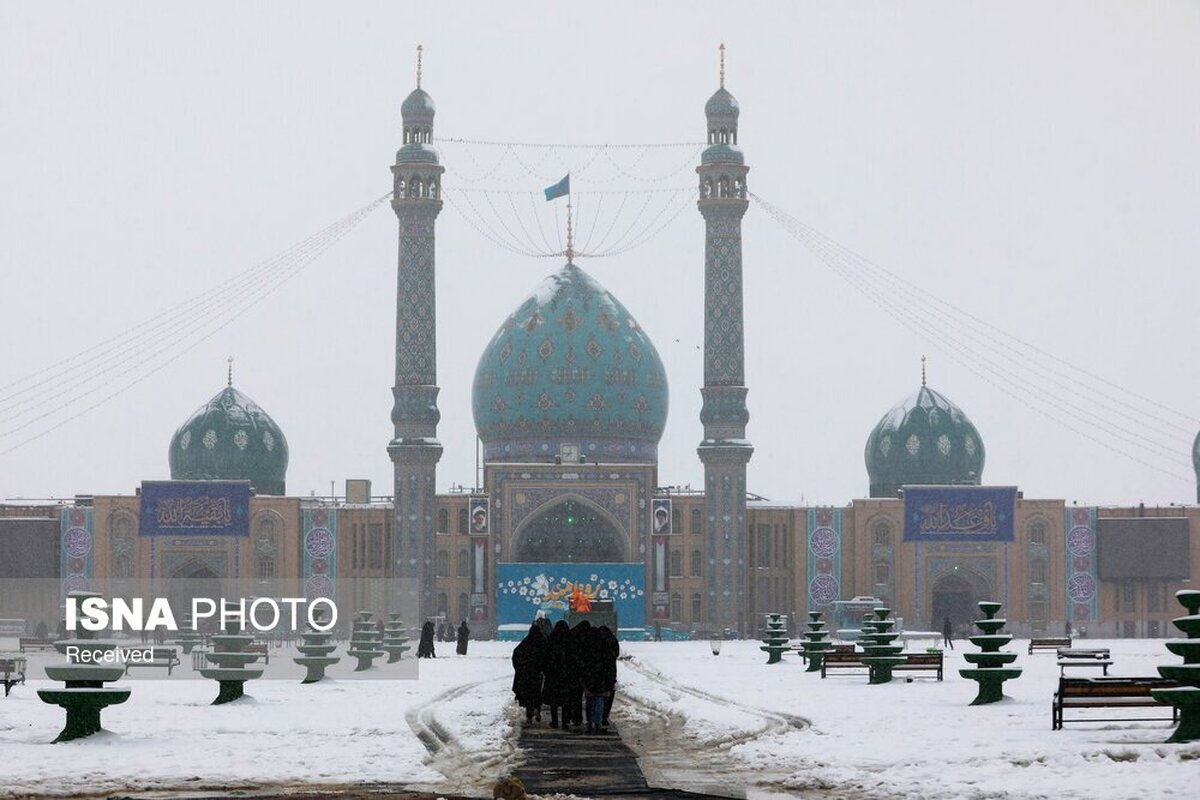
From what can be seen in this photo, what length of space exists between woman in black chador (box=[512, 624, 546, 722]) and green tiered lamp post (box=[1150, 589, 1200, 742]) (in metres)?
6.26

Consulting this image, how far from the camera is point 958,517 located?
63906mm

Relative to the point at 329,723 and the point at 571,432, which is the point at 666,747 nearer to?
the point at 329,723

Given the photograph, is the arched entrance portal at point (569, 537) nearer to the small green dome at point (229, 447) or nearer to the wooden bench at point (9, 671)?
the small green dome at point (229, 447)

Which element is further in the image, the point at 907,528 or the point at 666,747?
the point at 907,528

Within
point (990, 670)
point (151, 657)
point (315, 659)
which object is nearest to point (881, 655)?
point (990, 670)

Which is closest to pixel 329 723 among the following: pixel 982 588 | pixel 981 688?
pixel 981 688

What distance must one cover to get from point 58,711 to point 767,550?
4348cm

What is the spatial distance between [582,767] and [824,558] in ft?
160

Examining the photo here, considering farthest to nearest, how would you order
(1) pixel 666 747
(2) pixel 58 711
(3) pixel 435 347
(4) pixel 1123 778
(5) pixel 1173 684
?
1. (3) pixel 435 347
2. (2) pixel 58 711
3. (5) pixel 1173 684
4. (1) pixel 666 747
5. (4) pixel 1123 778

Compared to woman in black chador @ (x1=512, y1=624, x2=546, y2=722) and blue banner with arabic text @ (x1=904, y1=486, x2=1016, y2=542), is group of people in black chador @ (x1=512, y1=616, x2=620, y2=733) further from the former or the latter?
blue banner with arabic text @ (x1=904, y1=486, x2=1016, y2=542)

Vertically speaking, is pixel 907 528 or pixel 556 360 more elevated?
pixel 556 360

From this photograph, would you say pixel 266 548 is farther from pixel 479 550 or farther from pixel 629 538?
pixel 629 538

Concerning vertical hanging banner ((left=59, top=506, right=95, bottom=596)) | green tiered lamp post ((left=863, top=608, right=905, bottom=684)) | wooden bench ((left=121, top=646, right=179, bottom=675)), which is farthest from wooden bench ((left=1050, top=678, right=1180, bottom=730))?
vertical hanging banner ((left=59, top=506, right=95, bottom=596))

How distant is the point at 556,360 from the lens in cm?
6669
